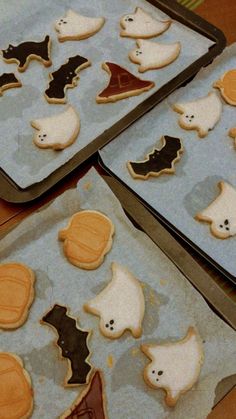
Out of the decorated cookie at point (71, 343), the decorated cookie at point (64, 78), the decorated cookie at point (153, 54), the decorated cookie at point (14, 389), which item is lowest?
the decorated cookie at point (14, 389)

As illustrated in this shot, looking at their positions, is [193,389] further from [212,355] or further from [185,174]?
[185,174]

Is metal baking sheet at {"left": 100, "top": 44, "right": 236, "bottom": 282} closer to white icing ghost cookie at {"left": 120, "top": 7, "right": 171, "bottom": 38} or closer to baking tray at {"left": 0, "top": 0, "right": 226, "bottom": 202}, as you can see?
baking tray at {"left": 0, "top": 0, "right": 226, "bottom": 202}

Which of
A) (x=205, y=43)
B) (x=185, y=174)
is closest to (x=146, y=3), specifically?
(x=205, y=43)

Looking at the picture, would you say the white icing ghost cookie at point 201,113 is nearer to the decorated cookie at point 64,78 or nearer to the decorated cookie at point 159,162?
the decorated cookie at point 159,162

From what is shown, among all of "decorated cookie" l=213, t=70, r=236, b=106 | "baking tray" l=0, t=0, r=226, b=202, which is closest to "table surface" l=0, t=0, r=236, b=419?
"baking tray" l=0, t=0, r=226, b=202

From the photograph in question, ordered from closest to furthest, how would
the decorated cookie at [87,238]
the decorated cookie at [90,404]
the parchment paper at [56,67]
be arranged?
the decorated cookie at [90,404], the decorated cookie at [87,238], the parchment paper at [56,67]

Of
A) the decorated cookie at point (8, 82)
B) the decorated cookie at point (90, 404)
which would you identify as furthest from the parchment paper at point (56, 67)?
the decorated cookie at point (90, 404)
